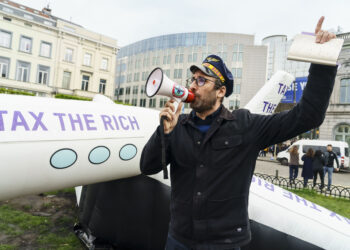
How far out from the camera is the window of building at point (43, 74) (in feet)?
87.8

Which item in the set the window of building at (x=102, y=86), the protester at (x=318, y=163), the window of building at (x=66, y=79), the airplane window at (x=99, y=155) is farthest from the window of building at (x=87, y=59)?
the airplane window at (x=99, y=155)

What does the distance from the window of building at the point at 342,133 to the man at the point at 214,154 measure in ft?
81.9

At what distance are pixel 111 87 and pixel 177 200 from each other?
32.0 meters

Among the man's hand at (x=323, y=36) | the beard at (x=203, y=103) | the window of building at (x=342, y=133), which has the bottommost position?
the beard at (x=203, y=103)

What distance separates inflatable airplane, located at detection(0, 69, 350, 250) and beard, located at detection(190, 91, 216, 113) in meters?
1.93

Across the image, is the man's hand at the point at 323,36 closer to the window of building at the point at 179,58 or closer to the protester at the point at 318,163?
the protester at the point at 318,163

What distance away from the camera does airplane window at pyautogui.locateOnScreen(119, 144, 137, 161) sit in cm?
375

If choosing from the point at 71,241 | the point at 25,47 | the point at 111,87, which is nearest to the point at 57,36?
the point at 25,47

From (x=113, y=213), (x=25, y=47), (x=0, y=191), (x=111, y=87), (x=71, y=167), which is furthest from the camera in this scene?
(x=111, y=87)

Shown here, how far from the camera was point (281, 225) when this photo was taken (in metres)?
3.27

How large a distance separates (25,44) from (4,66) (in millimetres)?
3124

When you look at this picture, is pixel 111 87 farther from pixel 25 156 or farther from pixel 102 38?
pixel 25 156

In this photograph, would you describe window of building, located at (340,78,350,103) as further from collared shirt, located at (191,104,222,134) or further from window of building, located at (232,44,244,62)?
collared shirt, located at (191,104,222,134)

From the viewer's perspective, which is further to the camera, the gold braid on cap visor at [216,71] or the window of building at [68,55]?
the window of building at [68,55]
